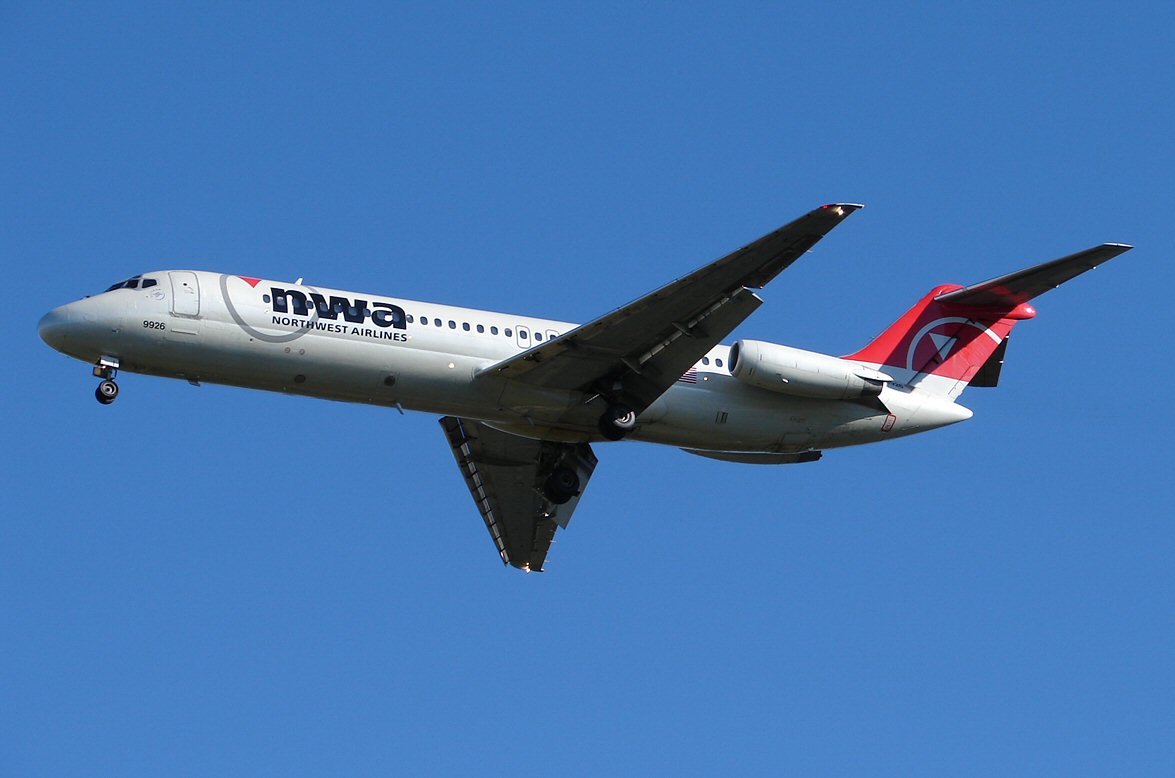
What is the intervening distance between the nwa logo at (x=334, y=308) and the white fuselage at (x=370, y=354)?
0.02m

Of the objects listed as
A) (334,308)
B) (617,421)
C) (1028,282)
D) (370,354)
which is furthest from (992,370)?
(334,308)

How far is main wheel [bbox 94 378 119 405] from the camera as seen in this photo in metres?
25.4

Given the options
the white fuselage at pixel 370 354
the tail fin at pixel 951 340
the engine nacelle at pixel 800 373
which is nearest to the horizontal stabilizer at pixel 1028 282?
the tail fin at pixel 951 340

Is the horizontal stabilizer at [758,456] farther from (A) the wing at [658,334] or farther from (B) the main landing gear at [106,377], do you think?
(B) the main landing gear at [106,377]

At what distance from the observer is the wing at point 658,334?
25.1 metres

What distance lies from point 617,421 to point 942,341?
7206 mm

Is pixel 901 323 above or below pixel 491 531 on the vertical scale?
above

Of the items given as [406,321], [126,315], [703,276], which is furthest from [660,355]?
[126,315]

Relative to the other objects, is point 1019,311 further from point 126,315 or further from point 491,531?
point 126,315

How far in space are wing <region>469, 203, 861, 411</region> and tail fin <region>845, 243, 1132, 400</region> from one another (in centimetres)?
480

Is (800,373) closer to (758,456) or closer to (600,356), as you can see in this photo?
(758,456)

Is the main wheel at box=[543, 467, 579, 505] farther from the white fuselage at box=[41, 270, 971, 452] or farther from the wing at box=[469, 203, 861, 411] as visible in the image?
the wing at box=[469, 203, 861, 411]

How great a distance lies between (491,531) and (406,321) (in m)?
7.52

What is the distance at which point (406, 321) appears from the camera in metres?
26.5
